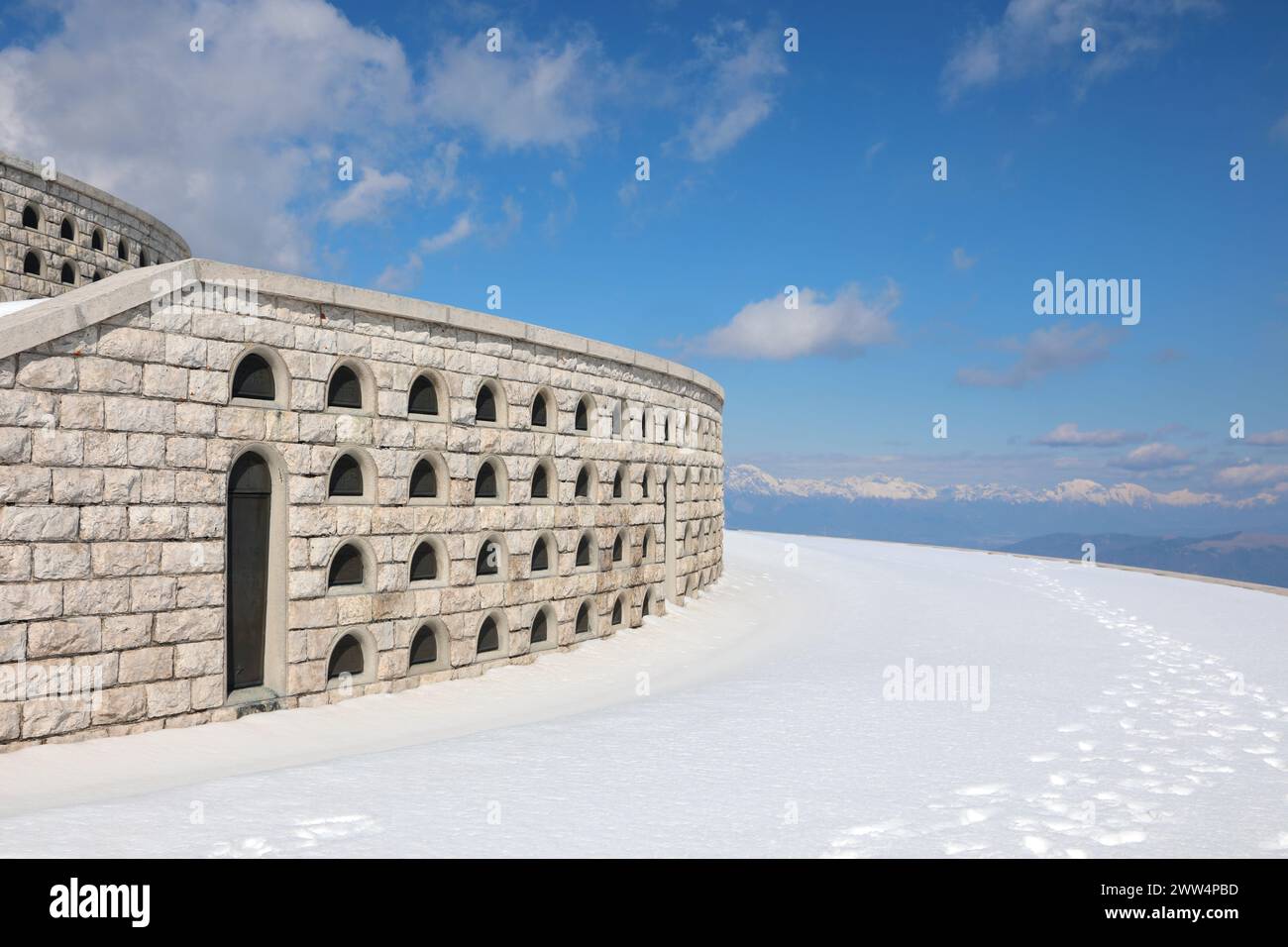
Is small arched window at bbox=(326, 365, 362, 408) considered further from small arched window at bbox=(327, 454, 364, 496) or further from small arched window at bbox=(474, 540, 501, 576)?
small arched window at bbox=(474, 540, 501, 576)

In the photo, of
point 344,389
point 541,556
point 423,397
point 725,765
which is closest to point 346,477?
point 344,389

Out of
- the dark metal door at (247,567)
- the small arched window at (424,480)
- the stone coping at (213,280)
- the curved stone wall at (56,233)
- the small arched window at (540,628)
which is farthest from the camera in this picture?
the curved stone wall at (56,233)

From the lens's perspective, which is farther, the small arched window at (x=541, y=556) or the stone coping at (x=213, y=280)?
the small arched window at (x=541, y=556)

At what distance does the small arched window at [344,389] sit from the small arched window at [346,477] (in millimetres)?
659

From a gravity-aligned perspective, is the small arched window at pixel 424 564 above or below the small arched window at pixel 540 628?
above

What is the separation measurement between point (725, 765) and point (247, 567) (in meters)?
5.86

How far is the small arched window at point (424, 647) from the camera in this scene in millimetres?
11422

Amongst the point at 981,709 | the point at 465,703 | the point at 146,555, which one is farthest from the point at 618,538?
the point at 146,555

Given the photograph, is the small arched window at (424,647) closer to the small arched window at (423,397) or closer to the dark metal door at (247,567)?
the dark metal door at (247,567)

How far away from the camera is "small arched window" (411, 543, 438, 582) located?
11.5 m

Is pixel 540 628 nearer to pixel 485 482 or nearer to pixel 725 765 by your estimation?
pixel 485 482

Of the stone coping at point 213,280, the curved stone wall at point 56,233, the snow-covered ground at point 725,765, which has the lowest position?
the snow-covered ground at point 725,765

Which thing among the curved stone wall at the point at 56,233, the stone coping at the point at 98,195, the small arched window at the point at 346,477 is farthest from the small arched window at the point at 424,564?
the stone coping at the point at 98,195
